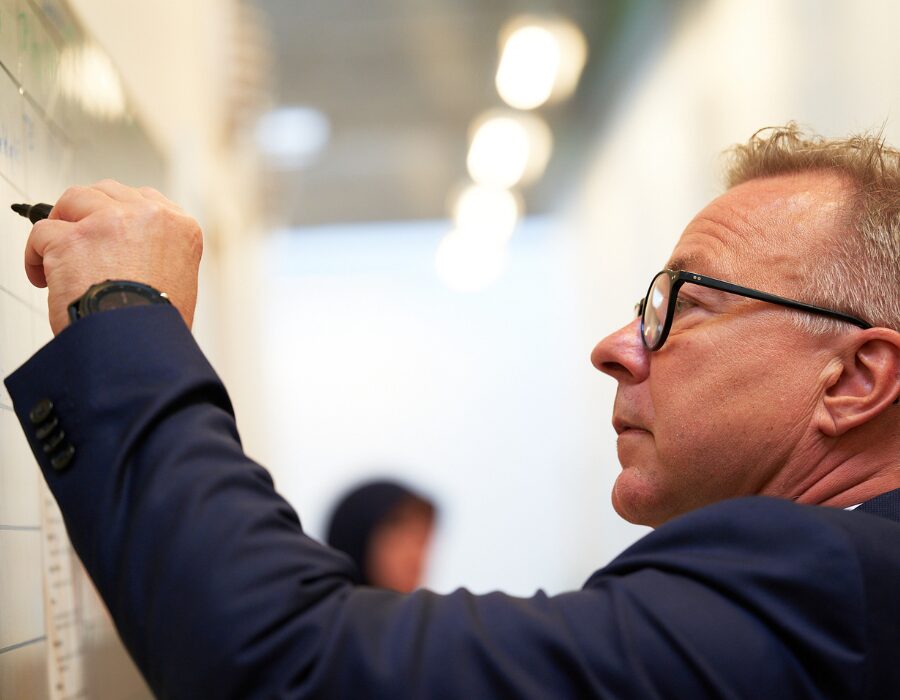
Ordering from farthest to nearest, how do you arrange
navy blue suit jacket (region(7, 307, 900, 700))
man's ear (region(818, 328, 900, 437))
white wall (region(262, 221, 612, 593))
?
white wall (region(262, 221, 612, 593)) < man's ear (region(818, 328, 900, 437)) < navy blue suit jacket (region(7, 307, 900, 700))

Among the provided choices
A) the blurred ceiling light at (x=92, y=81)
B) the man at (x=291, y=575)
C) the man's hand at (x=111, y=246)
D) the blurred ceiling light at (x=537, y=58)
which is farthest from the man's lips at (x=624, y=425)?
the blurred ceiling light at (x=537, y=58)

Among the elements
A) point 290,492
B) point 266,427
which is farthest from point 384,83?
point 290,492

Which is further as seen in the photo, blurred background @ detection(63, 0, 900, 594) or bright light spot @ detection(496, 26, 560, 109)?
bright light spot @ detection(496, 26, 560, 109)

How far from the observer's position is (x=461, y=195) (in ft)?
21.1

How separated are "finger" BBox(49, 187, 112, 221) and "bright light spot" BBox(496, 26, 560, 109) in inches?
148

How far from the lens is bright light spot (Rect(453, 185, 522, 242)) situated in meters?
6.34

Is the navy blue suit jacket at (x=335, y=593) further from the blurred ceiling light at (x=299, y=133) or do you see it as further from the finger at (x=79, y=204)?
the blurred ceiling light at (x=299, y=133)

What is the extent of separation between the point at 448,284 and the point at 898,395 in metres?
6.46

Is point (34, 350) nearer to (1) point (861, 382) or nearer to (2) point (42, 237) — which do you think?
(2) point (42, 237)

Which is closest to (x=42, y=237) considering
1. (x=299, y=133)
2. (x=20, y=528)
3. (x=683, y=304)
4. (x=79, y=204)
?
(x=79, y=204)

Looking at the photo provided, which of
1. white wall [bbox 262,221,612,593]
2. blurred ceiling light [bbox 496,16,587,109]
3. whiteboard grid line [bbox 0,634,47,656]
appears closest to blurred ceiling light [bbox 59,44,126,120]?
whiteboard grid line [bbox 0,634,47,656]

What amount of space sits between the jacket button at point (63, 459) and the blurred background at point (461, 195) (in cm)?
68

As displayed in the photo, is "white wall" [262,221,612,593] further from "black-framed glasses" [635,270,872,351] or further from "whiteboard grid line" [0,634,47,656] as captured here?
"whiteboard grid line" [0,634,47,656]

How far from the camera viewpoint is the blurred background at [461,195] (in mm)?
2150
